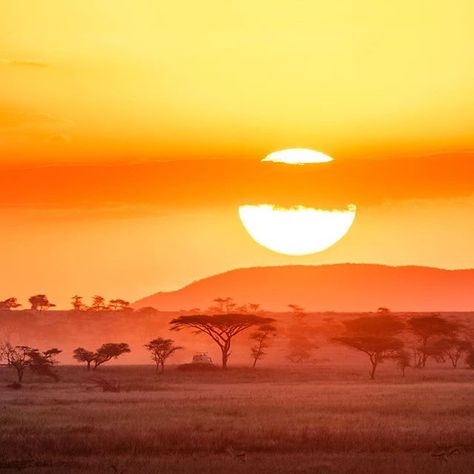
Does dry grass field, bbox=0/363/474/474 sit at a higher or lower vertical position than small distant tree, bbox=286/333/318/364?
lower

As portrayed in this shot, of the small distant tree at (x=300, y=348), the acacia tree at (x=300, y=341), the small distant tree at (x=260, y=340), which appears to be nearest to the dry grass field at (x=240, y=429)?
the small distant tree at (x=260, y=340)

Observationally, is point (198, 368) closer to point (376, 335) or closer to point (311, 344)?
point (376, 335)

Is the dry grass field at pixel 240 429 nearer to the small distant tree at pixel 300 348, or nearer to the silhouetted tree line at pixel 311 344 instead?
the silhouetted tree line at pixel 311 344

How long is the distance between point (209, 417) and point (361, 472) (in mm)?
16858

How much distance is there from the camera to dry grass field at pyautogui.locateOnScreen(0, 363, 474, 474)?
110ft

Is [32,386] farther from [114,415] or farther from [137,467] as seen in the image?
[137,467]

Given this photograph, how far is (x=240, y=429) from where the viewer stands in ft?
138

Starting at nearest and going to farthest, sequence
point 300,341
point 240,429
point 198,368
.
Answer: point 240,429, point 198,368, point 300,341

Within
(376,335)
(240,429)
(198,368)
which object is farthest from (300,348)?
(240,429)

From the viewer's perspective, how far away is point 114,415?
49.3 meters

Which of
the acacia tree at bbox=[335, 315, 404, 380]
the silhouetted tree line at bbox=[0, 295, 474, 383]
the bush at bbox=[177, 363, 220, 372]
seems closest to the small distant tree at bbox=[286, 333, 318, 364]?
the silhouetted tree line at bbox=[0, 295, 474, 383]

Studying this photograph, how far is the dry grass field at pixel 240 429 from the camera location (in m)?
33.5

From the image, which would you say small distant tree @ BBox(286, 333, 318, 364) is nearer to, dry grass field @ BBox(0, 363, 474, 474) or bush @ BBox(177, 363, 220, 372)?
bush @ BBox(177, 363, 220, 372)

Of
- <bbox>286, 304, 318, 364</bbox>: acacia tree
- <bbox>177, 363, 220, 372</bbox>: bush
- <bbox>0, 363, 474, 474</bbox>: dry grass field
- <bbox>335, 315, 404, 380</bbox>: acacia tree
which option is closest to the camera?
<bbox>0, 363, 474, 474</bbox>: dry grass field
